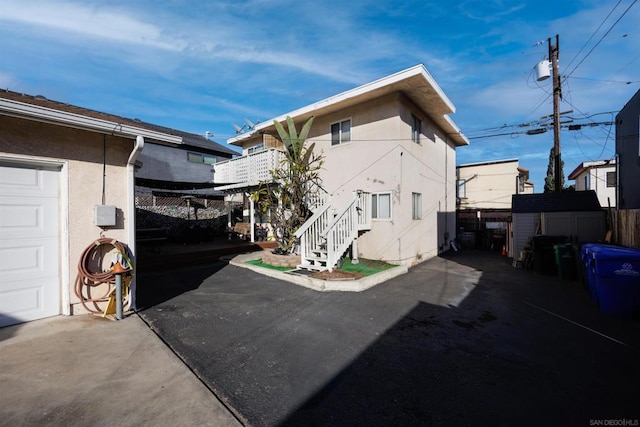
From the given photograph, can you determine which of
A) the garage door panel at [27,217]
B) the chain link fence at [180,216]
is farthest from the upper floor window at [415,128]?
the chain link fence at [180,216]

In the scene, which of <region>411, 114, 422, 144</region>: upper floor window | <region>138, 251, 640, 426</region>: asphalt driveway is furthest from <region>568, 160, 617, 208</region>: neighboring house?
<region>138, 251, 640, 426</region>: asphalt driveway

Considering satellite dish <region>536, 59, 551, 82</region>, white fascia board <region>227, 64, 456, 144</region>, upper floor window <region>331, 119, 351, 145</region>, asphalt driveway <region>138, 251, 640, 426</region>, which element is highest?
satellite dish <region>536, 59, 551, 82</region>

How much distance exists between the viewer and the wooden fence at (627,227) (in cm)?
660

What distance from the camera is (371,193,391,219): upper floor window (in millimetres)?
8921

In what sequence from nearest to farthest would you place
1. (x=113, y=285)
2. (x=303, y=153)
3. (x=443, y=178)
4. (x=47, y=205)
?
(x=47, y=205) < (x=113, y=285) < (x=303, y=153) < (x=443, y=178)

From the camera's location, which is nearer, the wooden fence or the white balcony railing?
the wooden fence

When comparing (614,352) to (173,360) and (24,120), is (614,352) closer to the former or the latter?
(173,360)

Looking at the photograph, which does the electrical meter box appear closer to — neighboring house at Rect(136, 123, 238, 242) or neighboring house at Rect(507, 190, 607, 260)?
neighboring house at Rect(136, 123, 238, 242)

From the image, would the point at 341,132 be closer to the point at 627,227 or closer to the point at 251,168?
the point at 251,168

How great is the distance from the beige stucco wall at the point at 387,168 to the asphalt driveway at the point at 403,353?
111 inches

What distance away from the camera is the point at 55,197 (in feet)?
13.8

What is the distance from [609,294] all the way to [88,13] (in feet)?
39.1

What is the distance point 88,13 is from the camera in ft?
20.2

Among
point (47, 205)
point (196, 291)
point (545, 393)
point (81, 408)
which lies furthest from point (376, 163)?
point (81, 408)
